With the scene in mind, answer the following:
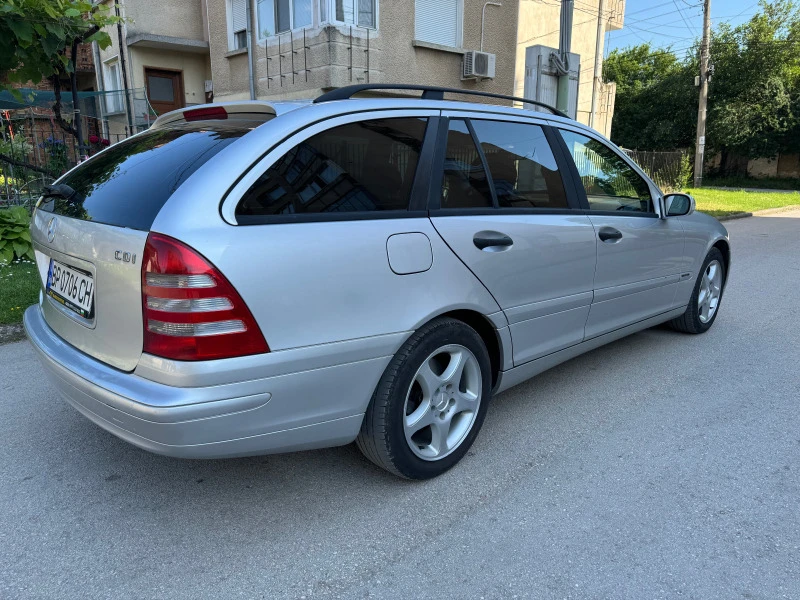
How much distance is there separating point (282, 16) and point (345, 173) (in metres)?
10.5

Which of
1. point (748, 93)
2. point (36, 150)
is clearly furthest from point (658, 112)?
point (36, 150)

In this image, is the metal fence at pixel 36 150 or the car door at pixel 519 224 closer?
the car door at pixel 519 224

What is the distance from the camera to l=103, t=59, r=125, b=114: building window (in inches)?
597

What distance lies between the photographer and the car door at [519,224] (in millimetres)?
2816

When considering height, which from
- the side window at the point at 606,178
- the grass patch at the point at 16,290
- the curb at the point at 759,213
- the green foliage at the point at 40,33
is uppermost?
the green foliage at the point at 40,33

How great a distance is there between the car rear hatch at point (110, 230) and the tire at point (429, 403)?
100 cm

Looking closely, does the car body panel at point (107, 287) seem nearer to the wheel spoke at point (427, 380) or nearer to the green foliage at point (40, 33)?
the wheel spoke at point (427, 380)

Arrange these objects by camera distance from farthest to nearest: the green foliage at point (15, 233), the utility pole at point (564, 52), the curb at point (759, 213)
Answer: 1. the curb at point (759, 213)
2. the utility pole at point (564, 52)
3. the green foliage at point (15, 233)

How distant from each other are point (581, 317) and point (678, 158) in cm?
2031

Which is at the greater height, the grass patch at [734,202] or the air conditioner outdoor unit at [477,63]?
the air conditioner outdoor unit at [477,63]

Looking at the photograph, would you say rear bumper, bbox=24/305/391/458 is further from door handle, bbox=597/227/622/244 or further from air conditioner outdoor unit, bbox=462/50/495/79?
air conditioner outdoor unit, bbox=462/50/495/79

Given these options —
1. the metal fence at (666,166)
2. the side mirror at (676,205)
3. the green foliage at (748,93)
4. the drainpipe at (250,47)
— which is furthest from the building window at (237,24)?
the green foliage at (748,93)

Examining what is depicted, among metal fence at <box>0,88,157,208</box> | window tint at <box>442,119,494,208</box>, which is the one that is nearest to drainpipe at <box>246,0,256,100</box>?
metal fence at <box>0,88,157,208</box>

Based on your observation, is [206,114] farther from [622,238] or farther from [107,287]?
[622,238]
